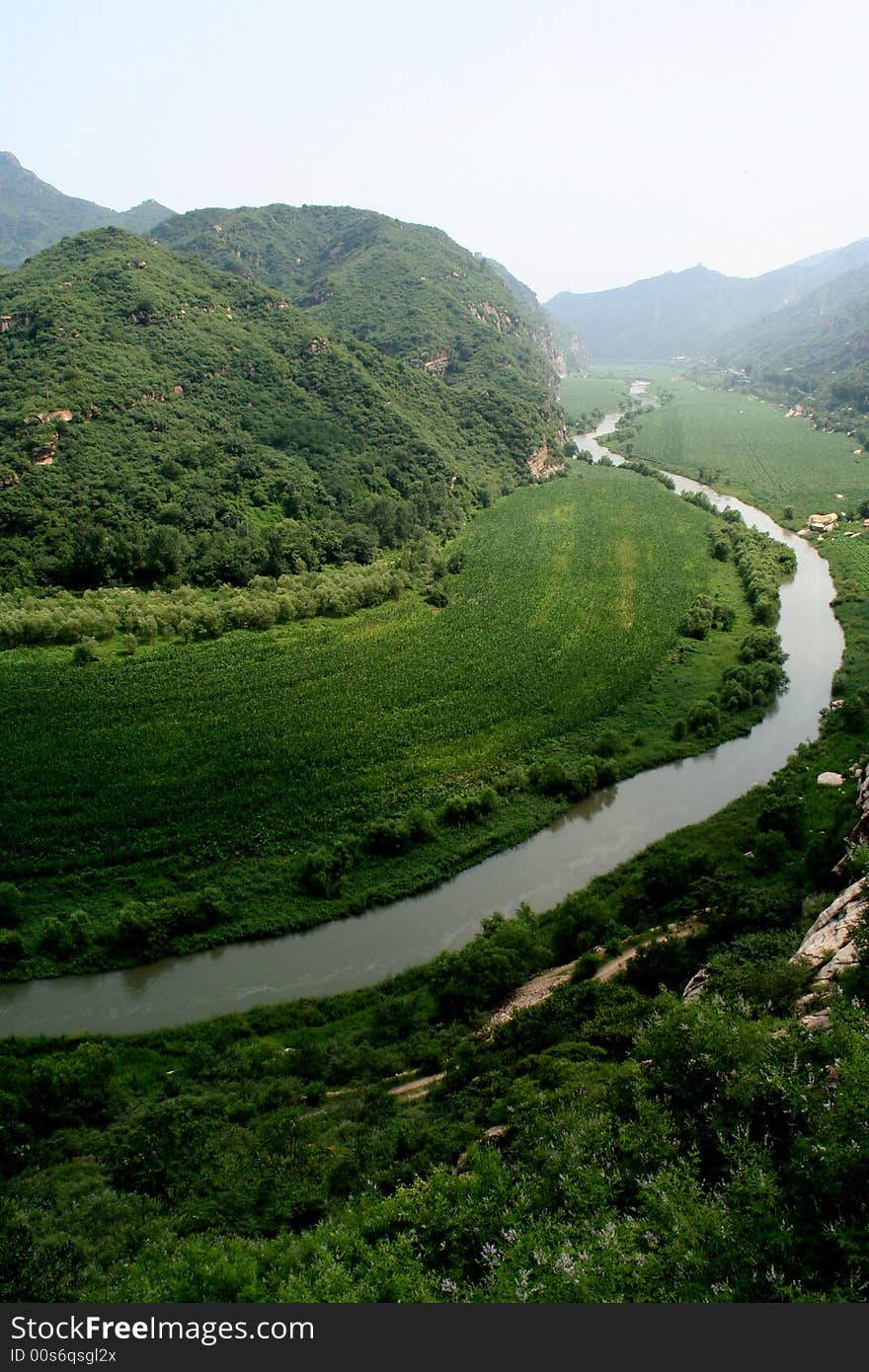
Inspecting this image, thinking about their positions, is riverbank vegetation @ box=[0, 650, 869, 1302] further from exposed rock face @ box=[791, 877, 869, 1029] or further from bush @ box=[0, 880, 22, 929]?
bush @ box=[0, 880, 22, 929]

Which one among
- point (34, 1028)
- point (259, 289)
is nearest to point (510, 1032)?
point (34, 1028)

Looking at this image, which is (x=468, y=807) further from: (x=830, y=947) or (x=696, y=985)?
(x=830, y=947)

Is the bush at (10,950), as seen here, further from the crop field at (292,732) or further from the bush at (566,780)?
the bush at (566,780)

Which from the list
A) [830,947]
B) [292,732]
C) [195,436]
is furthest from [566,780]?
[195,436]

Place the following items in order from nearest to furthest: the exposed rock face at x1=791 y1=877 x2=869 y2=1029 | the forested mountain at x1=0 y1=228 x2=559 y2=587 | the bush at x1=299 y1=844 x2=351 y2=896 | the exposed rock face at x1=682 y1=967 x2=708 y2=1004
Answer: the exposed rock face at x1=791 y1=877 x2=869 y2=1029, the exposed rock face at x1=682 y1=967 x2=708 y2=1004, the bush at x1=299 y1=844 x2=351 y2=896, the forested mountain at x1=0 y1=228 x2=559 y2=587

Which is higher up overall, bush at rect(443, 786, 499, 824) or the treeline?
the treeline

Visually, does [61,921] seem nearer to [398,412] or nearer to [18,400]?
[18,400]

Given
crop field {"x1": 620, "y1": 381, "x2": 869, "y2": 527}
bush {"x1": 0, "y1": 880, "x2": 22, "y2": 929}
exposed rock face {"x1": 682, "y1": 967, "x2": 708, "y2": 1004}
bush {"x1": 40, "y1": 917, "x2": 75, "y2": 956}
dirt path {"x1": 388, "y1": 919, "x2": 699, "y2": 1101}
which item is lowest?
dirt path {"x1": 388, "y1": 919, "x2": 699, "y2": 1101}

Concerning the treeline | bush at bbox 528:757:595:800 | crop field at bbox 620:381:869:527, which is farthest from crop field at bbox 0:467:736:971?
crop field at bbox 620:381:869:527
